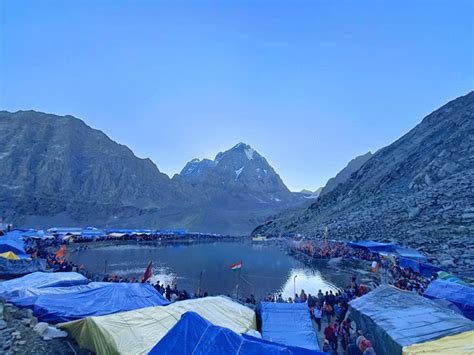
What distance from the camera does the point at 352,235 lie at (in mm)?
52031

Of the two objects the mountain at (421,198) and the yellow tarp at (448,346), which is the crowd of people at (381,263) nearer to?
the mountain at (421,198)

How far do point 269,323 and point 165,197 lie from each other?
543 ft

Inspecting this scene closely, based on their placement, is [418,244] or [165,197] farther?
[165,197]

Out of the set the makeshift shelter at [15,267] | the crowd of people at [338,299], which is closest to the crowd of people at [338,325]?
the crowd of people at [338,299]

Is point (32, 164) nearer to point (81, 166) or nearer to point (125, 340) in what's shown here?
point (81, 166)

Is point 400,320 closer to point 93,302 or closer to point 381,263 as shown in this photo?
point 93,302

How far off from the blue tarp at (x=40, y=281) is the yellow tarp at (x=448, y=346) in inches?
591

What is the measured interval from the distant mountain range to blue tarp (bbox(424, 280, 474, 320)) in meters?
113

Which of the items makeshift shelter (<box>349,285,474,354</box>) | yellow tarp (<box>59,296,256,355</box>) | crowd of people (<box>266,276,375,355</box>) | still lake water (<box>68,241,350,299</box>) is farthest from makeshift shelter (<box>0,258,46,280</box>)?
makeshift shelter (<box>349,285,474,354</box>)

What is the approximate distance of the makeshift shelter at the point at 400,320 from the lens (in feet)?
26.0

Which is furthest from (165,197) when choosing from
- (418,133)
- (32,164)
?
(418,133)

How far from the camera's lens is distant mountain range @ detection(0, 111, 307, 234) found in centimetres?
11975

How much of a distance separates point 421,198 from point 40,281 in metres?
51.0

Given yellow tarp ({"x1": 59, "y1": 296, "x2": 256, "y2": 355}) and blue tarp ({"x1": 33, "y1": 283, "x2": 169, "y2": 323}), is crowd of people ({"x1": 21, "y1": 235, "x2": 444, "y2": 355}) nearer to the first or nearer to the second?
yellow tarp ({"x1": 59, "y1": 296, "x2": 256, "y2": 355})
